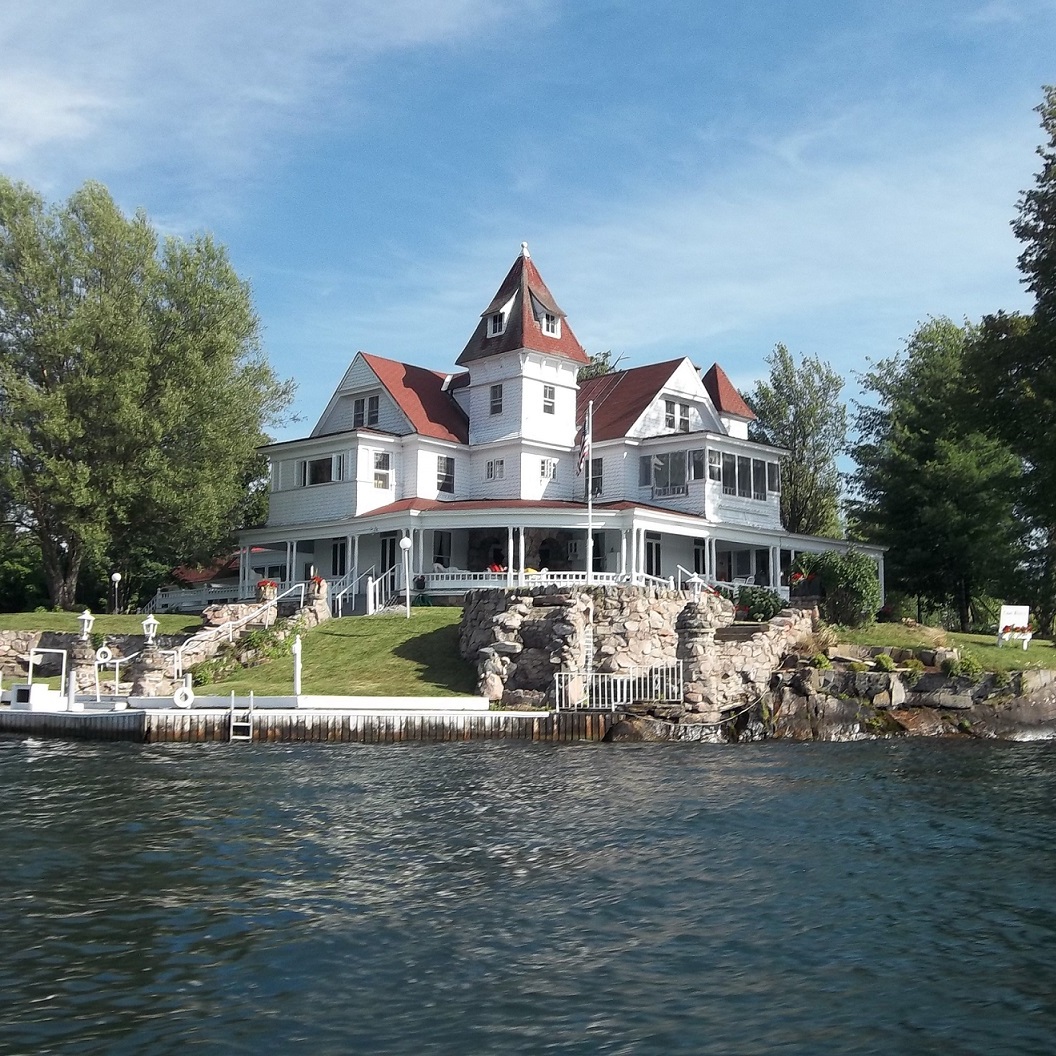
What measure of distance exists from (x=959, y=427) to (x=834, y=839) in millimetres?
28804

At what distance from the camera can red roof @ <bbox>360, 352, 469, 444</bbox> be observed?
4869cm

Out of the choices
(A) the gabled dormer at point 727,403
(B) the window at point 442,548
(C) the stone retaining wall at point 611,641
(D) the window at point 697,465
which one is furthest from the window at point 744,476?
(C) the stone retaining wall at point 611,641

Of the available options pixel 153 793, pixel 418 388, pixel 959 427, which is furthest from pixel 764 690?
pixel 418 388

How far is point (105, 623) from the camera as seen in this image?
42.2m

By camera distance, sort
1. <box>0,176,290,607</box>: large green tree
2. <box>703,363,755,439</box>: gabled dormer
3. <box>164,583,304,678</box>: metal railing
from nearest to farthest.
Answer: <box>164,583,304,678</box>: metal railing
<box>0,176,290,607</box>: large green tree
<box>703,363,755,439</box>: gabled dormer

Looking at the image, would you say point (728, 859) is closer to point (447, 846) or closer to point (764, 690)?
point (447, 846)

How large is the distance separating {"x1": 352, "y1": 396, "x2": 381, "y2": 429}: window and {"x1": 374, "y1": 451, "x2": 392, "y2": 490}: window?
8.22 ft

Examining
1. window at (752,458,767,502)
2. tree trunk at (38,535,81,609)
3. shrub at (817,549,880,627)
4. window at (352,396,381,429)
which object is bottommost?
shrub at (817,549,880,627)

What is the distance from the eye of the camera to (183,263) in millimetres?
49594

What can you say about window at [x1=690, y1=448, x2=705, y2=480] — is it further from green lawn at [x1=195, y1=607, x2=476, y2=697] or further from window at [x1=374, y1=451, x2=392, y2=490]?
green lawn at [x1=195, y1=607, x2=476, y2=697]

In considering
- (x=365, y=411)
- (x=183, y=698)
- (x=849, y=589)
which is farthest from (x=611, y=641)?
(x=365, y=411)

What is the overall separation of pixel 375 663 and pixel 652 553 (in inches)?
628

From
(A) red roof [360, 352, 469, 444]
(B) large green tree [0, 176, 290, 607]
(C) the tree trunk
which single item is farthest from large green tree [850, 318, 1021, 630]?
(C) the tree trunk

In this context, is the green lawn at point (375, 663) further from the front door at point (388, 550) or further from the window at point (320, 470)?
the window at point (320, 470)
